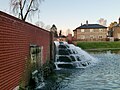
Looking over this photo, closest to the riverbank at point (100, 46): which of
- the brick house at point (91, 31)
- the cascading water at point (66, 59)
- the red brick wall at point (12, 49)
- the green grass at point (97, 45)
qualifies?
the green grass at point (97, 45)

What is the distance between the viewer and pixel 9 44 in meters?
9.84

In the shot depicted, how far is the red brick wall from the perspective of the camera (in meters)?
8.99

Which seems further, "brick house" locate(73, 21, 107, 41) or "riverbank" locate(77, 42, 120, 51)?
"brick house" locate(73, 21, 107, 41)

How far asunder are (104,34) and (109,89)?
253 ft

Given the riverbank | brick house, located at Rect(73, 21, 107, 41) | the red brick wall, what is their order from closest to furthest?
1. the red brick wall
2. the riverbank
3. brick house, located at Rect(73, 21, 107, 41)

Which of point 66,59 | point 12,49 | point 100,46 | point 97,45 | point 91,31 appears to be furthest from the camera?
point 91,31

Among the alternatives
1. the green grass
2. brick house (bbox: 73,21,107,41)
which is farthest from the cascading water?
brick house (bbox: 73,21,107,41)

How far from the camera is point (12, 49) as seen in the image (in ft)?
33.7

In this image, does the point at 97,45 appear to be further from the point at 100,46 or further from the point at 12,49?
the point at 12,49

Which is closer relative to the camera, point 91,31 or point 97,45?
point 97,45

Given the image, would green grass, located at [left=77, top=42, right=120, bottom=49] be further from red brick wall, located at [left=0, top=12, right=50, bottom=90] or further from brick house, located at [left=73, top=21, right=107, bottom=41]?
red brick wall, located at [left=0, top=12, right=50, bottom=90]

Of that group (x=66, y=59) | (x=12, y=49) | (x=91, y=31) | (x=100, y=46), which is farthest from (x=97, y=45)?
(x=12, y=49)

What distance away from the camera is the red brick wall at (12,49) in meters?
8.99

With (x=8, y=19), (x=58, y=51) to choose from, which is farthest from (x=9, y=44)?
(x=58, y=51)
